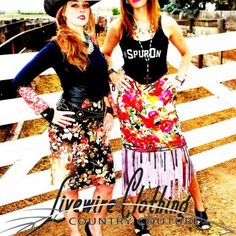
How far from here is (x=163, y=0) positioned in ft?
58.4

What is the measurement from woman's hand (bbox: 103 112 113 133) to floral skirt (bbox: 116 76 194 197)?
7.1 inches

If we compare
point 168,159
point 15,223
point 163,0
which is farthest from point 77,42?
point 163,0

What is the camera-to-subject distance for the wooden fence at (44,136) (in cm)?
286

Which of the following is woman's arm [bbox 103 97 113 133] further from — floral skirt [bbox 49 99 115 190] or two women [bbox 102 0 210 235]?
two women [bbox 102 0 210 235]

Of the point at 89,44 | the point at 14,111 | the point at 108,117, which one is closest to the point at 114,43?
the point at 89,44

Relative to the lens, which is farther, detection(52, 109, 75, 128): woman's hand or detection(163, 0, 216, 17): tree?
detection(163, 0, 216, 17): tree

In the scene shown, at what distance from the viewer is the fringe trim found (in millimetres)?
2738

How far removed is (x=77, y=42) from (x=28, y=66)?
295mm

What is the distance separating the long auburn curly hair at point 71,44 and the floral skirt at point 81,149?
9.7 inches

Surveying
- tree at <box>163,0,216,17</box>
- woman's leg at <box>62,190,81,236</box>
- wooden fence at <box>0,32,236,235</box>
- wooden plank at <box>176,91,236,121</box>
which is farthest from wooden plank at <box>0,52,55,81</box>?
tree at <box>163,0,216,17</box>

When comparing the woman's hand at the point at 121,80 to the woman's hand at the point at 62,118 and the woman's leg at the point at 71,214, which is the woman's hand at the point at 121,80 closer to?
the woman's hand at the point at 62,118

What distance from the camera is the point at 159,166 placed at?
277 cm

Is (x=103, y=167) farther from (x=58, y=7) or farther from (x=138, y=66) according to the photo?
(x=58, y=7)

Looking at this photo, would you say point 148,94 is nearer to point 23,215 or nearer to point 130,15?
point 130,15
